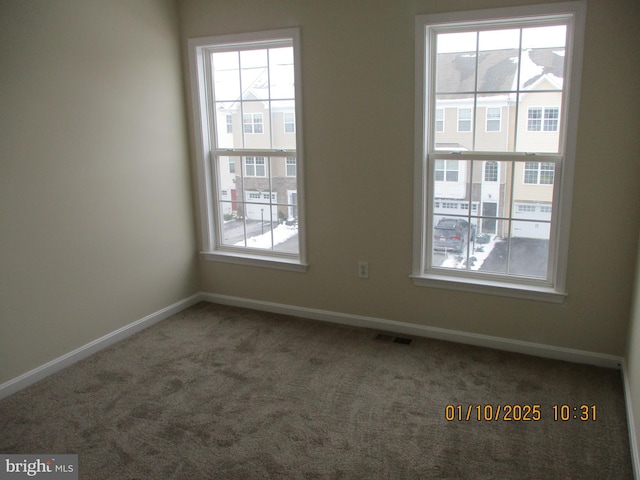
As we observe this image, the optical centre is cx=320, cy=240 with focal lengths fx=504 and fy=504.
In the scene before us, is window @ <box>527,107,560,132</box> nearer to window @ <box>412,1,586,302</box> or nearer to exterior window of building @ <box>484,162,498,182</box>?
window @ <box>412,1,586,302</box>

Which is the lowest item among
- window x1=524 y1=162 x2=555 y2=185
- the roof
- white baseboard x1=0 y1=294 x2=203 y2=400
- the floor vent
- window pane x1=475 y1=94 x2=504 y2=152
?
the floor vent

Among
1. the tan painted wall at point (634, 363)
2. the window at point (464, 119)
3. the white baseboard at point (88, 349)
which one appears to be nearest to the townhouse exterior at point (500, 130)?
the window at point (464, 119)

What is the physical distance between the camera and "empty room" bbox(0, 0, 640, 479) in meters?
2.51

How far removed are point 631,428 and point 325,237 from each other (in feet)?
7.20

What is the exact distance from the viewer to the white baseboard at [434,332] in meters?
3.11

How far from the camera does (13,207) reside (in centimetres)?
286

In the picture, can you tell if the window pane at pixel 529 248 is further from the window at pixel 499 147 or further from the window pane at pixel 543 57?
the window pane at pixel 543 57

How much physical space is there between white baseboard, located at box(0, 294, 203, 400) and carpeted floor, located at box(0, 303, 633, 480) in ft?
0.19

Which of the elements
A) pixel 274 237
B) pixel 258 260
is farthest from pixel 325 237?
pixel 258 260

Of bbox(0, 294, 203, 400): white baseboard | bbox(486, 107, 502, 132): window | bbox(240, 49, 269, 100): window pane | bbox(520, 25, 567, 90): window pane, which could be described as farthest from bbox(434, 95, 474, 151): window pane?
bbox(0, 294, 203, 400): white baseboard

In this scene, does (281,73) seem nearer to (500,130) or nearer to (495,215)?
(500,130)

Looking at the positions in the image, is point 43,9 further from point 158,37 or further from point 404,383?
point 404,383

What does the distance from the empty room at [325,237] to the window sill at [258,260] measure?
0.08 ft

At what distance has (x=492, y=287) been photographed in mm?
3275
